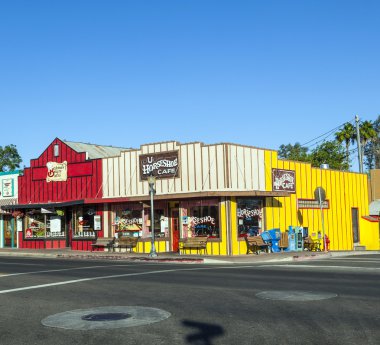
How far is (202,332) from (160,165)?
2088 cm

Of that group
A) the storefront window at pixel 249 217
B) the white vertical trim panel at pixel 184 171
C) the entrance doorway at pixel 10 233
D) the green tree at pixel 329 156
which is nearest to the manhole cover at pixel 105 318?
the storefront window at pixel 249 217

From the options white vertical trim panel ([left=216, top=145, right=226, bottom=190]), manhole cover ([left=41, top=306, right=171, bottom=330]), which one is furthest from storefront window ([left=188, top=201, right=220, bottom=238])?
manhole cover ([left=41, top=306, right=171, bottom=330])

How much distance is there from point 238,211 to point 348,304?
16.6 metres

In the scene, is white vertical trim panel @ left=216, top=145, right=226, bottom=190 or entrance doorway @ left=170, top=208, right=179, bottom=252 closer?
white vertical trim panel @ left=216, top=145, right=226, bottom=190

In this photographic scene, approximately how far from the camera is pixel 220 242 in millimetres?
25828

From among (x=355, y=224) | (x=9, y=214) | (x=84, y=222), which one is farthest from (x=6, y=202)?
(x=355, y=224)

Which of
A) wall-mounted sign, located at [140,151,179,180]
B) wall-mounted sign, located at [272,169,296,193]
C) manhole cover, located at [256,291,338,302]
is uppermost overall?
wall-mounted sign, located at [140,151,179,180]

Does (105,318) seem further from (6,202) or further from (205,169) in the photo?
(6,202)

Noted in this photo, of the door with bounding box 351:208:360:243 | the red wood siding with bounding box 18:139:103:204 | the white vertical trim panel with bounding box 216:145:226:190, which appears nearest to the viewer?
the white vertical trim panel with bounding box 216:145:226:190

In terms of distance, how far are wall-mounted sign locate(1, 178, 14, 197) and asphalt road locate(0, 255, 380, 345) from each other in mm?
21490

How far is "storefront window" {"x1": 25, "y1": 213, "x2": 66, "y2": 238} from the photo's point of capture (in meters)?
33.7

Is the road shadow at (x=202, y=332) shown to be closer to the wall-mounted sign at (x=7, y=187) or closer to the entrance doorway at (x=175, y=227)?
the entrance doorway at (x=175, y=227)

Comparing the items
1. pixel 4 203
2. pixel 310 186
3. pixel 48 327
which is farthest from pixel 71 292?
pixel 4 203

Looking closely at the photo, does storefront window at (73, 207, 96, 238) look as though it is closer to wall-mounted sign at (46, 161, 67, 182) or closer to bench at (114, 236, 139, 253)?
Result: wall-mounted sign at (46, 161, 67, 182)
